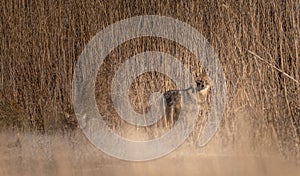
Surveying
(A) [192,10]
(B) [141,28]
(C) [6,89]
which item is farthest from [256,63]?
(C) [6,89]

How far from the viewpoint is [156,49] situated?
5523 millimetres

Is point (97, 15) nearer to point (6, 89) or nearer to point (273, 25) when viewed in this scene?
point (6, 89)

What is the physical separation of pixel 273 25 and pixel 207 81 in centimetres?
86

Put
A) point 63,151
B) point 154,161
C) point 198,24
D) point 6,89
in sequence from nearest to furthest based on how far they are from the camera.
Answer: point 154,161
point 63,151
point 198,24
point 6,89

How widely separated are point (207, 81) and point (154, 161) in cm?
112

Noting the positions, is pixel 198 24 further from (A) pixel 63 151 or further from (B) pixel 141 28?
(A) pixel 63 151

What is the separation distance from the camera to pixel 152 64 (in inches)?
217

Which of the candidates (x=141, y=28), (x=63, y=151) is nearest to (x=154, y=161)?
(x=63, y=151)

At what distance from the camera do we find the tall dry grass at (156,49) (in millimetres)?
5000

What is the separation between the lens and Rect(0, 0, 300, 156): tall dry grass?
16.4ft

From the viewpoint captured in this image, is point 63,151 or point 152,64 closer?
point 63,151

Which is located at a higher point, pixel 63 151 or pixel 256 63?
pixel 256 63

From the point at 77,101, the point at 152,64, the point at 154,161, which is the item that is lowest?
the point at 154,161

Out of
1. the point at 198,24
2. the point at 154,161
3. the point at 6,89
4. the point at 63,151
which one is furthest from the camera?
the point at 6,89
